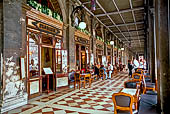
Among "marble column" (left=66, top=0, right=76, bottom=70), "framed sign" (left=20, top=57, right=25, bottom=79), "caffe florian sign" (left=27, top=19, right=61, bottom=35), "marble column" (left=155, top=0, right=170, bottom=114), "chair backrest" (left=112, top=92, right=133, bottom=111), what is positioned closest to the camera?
"marble column" (left=155, top=0, right=170, bottom=114)

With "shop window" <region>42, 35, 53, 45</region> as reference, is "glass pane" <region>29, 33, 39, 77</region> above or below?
below

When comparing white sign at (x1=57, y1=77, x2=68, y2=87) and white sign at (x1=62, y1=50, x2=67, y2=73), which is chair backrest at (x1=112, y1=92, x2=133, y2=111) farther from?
white sign at (x1=62, y1=50, x2=67, y2=73)

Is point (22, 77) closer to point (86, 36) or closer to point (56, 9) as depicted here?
point (56, 9)

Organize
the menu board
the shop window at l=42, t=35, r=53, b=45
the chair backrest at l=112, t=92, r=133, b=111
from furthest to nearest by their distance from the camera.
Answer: the menu board
the shop window at l=42, t=35, r=53, b=45
the chair backrest at l=112, t=92, r=133, b=111

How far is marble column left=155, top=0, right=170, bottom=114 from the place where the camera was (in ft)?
7.34

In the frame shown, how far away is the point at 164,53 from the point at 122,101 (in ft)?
3.74

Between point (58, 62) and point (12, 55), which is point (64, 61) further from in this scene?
point (12, 55)

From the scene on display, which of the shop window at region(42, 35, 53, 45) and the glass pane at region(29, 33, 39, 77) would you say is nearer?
the glass pane at region(29, 33, 39, 77)

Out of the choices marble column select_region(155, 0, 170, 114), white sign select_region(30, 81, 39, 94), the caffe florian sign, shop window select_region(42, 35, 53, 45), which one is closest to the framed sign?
white sign select_region(30, 81, 39, 94)

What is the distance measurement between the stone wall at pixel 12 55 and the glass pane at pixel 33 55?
0.81 meters

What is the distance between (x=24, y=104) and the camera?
459 centimetres

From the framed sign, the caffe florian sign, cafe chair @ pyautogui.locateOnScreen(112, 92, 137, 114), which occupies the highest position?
the caffe florian sign

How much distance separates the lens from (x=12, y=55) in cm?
435

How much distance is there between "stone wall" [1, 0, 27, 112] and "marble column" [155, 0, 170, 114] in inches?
160
